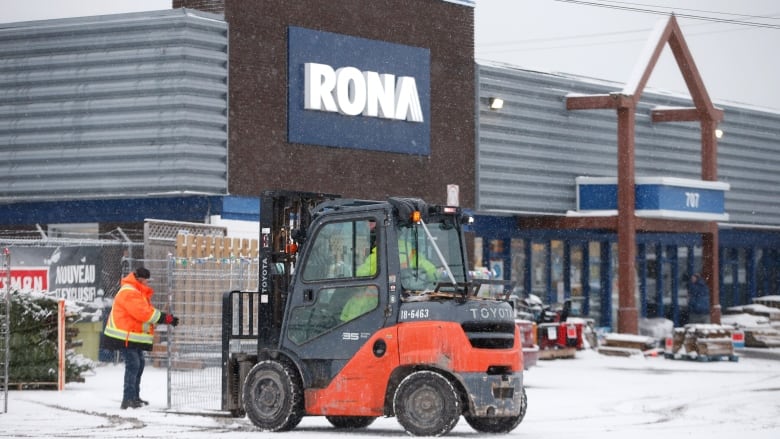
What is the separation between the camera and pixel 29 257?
2561 centimetres

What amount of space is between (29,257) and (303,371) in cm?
1089

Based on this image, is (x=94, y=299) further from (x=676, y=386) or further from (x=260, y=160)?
(x=676, y=386)

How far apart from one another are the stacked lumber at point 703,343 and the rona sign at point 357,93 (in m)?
7.77

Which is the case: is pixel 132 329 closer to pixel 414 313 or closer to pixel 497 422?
pixel 414 313

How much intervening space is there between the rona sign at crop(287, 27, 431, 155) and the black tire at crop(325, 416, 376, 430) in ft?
48.8

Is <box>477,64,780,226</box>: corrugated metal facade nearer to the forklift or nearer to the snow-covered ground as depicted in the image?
the snow-covered ground

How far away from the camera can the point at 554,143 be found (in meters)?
Answer: 38.8

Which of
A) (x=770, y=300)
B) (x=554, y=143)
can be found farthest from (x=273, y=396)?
(x=770, y=300)

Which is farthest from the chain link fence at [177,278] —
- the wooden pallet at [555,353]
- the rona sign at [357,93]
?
the wooden pallet at [555,353]

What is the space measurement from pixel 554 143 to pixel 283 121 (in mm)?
10060

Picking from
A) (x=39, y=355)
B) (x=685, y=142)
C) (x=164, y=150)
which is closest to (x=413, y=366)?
(x=39, y=355)

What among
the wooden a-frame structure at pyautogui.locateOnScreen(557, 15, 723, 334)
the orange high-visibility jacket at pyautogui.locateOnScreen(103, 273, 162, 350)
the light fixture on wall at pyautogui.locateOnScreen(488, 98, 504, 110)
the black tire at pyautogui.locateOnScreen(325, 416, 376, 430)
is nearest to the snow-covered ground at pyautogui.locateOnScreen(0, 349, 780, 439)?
the black tire at pyautogui.locateOnScreen(325, 416, 376, 430)

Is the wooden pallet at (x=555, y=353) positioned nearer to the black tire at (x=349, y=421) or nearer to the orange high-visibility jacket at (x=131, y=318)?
the orange high-visibility jacket at (x=131, y=318)

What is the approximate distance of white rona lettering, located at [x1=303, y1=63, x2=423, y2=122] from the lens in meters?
31.8
